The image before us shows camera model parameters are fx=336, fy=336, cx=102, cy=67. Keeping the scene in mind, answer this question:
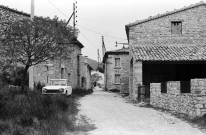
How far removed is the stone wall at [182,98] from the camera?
12.5 meters

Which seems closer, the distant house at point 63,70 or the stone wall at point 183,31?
the stone wall at point 183,31

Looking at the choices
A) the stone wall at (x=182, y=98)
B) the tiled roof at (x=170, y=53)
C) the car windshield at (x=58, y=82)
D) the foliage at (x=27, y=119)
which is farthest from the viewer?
the car windshield at (x=58, y=82)

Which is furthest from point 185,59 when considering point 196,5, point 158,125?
point 158,125

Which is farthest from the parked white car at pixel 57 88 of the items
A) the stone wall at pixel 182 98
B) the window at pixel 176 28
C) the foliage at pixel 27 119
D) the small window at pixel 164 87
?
the window at pixel 176 28

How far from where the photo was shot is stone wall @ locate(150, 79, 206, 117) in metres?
12.5

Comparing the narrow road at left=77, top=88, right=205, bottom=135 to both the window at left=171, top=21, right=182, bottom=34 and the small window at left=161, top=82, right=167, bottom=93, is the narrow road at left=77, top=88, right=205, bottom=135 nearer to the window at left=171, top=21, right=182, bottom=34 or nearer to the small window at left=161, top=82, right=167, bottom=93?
the small window at left=161, top=82, right=167, bottom=93

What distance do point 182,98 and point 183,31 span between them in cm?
1101

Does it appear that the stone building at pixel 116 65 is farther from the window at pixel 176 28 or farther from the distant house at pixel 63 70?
the window at pixel 176 28

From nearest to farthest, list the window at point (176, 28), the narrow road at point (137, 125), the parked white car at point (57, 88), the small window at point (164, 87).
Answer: the narrow road at point (137, 125)
the small window at point (164, 87)
the parked white car at point (57, 88)
the window at point (176, 28)

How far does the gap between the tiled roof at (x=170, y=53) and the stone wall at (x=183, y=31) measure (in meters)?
0.54

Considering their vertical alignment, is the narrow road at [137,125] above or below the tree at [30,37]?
below

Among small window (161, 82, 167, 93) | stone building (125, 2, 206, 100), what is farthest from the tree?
stone building (125, 2, 206, 100)

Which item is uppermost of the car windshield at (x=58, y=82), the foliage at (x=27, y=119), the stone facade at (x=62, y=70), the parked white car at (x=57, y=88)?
the stone facade at (x=62, y=70)

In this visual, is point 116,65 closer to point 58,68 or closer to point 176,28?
point 58,68
